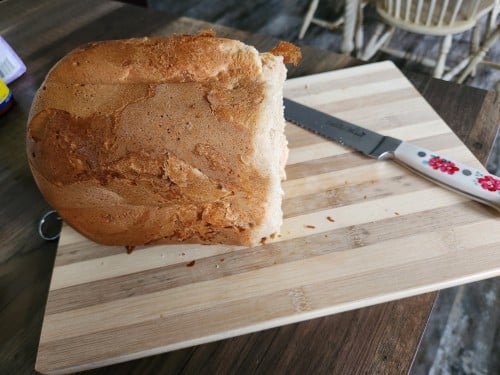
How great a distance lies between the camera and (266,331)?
772 mm

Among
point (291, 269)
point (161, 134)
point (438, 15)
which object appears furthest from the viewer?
point (438, 15)

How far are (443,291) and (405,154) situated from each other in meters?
0.90

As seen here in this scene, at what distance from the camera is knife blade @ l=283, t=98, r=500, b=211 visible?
2.92 feet

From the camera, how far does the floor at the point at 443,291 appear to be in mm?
1458

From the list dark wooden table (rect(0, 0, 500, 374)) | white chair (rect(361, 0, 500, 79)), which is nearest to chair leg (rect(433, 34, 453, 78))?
white chair (rect(361, 0, 500, 79))

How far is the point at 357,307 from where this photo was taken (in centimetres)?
78

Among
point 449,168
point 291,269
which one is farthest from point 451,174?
point 291,269

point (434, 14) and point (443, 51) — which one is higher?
point (434, 14)

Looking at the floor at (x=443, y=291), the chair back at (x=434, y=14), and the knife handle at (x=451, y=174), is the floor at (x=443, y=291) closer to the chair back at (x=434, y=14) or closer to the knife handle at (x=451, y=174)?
the chair back at (x=434, y=14)

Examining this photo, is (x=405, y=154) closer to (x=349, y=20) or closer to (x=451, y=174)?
(x=451, y=174)

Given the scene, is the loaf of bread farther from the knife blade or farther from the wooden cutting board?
the knife blade

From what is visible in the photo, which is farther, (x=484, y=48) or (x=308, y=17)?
(x=308, y=17)

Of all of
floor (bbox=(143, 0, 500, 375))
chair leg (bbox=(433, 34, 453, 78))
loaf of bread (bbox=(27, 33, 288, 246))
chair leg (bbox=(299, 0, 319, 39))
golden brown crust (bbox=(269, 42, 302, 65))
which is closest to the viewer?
loaf of bread (bbox=(27, 33, 288, 246))

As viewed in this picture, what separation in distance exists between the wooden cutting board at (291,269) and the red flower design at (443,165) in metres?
0.05
